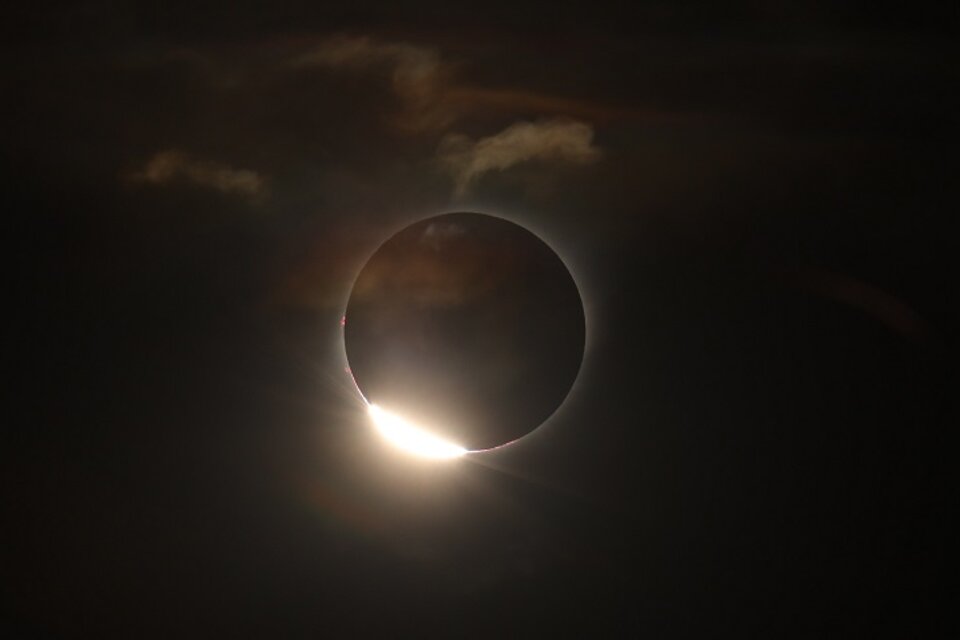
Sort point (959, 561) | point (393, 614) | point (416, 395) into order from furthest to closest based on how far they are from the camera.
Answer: point (959, 561) → point (393, 614) → point (416, 395)

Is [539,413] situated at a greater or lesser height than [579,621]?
greater

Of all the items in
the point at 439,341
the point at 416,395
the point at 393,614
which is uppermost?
the point at 439,341

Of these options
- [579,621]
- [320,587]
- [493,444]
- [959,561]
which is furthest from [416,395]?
[959,561]

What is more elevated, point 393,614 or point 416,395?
point 416,395

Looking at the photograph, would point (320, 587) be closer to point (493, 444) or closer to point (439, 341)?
point (493, 444)

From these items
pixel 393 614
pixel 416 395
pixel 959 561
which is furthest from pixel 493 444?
pixel 959 561

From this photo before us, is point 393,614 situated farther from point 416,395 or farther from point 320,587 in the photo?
point 416,395

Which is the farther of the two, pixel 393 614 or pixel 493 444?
pixel 393 614

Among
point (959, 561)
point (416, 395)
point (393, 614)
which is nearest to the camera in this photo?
point (416, 395)

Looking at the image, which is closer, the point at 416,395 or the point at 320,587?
the point at 416,395
